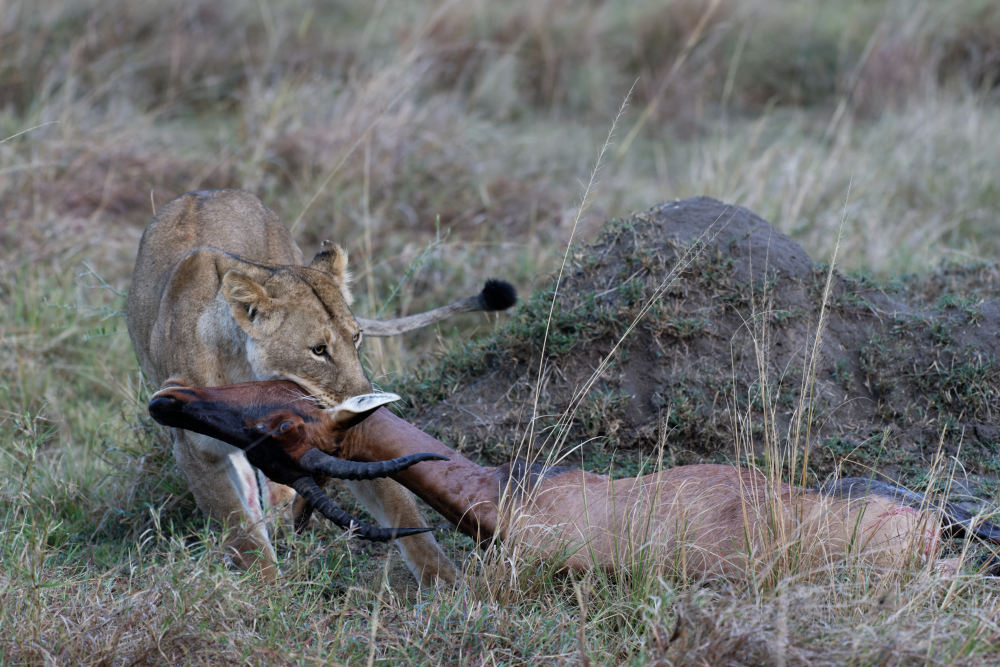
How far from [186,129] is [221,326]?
17.0 ft

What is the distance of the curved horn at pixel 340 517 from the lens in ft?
9.16

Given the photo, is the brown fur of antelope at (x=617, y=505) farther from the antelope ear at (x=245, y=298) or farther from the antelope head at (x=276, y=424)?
the antelope ear at (x=245, y=298)

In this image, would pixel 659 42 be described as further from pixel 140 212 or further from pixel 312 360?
pixel 312 360

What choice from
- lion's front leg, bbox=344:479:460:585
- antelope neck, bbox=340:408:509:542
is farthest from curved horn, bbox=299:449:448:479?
lion's front leg, bbox=344:479:460:585

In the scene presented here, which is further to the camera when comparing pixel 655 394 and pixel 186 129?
pixel 186 129

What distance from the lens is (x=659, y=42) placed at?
10.4 metres

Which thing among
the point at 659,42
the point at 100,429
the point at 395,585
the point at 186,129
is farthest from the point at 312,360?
the point at 659,42

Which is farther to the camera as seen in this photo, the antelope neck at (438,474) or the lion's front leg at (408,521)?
the lion's front leg at (408,521)

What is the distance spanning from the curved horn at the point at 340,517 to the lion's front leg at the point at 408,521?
461mm

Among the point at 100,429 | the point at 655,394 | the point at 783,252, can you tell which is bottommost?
the point at 100,429

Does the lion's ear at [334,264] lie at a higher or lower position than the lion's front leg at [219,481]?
higher

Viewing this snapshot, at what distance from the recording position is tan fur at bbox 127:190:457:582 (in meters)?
3.29

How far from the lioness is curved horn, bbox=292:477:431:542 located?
0.82ft

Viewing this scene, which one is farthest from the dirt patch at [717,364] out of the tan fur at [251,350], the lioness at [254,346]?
the tan fur at [251,350]
